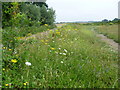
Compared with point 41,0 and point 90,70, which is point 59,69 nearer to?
point 90,70

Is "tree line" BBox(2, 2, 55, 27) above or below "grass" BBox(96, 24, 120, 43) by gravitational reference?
above

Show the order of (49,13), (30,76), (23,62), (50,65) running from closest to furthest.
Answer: (30,76) → (23,62) → (50,65) → (49,13)

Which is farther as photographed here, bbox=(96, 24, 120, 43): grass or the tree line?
bbox=(96, 24, 120, 43): grass

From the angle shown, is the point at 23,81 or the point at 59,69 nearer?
the point at 23,81

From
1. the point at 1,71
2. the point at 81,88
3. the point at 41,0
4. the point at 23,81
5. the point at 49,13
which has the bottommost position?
the point at 81,88

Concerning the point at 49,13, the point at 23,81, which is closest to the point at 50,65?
the point at 23,81

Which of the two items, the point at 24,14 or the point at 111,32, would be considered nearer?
the point at 24,14

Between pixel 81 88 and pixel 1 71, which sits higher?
pixel 1 71

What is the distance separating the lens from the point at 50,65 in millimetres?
3727

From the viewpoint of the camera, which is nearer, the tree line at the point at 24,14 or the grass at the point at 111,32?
the tree line at the point at 24,14

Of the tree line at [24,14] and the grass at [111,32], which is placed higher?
the tree line at [24,14]

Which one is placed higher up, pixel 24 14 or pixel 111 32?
pixel 24 14

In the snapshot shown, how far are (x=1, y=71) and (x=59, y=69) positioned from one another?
4.76 feet

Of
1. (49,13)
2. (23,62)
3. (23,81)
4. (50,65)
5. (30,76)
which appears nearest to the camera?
(23,81)
